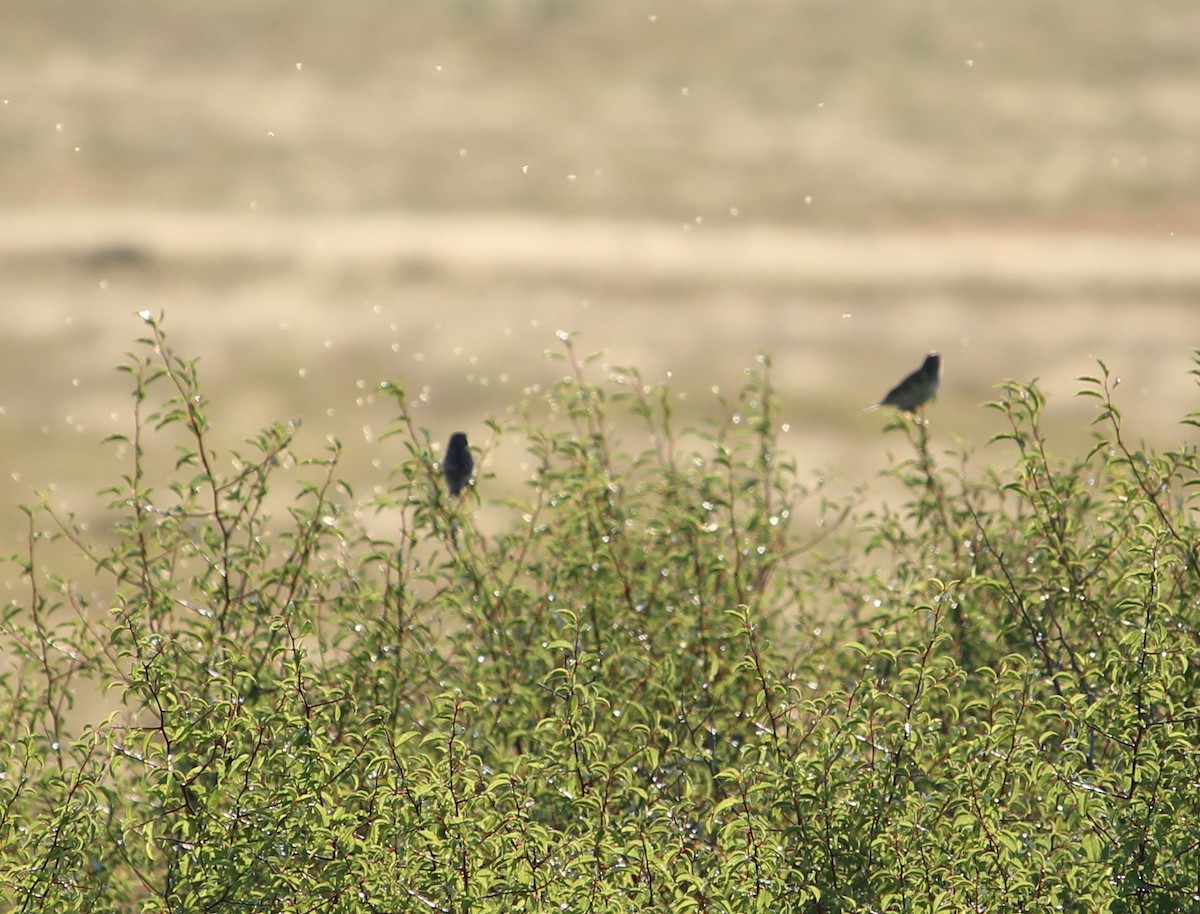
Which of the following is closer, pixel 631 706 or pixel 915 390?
pixel 631 706

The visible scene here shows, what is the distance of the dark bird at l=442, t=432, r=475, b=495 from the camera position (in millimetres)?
5742

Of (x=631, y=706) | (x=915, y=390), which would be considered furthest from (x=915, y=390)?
(x=631, y=706)

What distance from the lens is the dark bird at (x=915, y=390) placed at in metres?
6.86

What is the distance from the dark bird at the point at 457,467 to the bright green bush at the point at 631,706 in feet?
0.40

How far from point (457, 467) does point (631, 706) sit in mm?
1448

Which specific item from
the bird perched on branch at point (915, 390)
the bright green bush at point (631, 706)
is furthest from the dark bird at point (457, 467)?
the bird perched on branch at point (915, 390)

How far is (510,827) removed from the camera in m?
3.67

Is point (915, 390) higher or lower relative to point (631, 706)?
higher

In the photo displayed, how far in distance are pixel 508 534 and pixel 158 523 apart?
134 cm

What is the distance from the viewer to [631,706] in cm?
474

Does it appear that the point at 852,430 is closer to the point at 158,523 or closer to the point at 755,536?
the point at 755,536

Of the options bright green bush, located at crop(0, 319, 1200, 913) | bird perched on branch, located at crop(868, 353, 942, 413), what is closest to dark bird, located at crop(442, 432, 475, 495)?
bright green bush, located at crop(0, 319, 1200, 913)

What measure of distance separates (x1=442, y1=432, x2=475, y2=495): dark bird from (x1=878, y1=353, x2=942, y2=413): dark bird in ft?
7.17

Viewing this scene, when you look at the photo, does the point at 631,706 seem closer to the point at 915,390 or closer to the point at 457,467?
the point at 457,467
